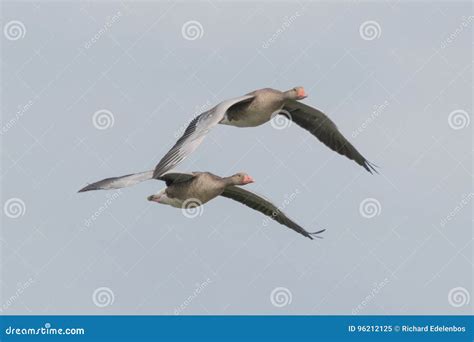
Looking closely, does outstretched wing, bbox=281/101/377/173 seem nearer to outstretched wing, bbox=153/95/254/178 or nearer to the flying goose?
the flying goose

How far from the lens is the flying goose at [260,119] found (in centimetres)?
1895

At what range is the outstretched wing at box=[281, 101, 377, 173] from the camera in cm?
2320

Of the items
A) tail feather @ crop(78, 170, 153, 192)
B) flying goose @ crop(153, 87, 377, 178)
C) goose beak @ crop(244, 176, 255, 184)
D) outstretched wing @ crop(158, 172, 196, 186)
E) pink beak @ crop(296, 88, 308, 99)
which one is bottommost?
tail feather @ crop(78, 170, 153, 192)

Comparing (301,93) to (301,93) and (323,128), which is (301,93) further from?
(323,128)

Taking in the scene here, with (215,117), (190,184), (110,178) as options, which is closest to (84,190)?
(110,178)

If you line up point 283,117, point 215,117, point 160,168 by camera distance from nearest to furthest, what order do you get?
point 160,168
point 215,117
point 283,117

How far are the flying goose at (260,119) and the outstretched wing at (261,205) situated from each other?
183cm

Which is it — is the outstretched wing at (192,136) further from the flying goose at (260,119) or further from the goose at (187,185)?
the goose at (187,185)

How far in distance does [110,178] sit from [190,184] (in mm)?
1612

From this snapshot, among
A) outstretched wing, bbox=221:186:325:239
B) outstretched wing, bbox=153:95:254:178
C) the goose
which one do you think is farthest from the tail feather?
outstretched wing, bbox=221:186:325:239

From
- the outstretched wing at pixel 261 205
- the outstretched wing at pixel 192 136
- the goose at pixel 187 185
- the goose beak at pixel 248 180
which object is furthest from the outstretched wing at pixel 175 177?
the outstretched wing at pixel 261 205

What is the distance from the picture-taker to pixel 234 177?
21500 millimetres

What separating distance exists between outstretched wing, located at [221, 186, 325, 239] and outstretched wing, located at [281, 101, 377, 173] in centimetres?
182

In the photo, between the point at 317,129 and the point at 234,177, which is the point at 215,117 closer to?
the point at 234,177
